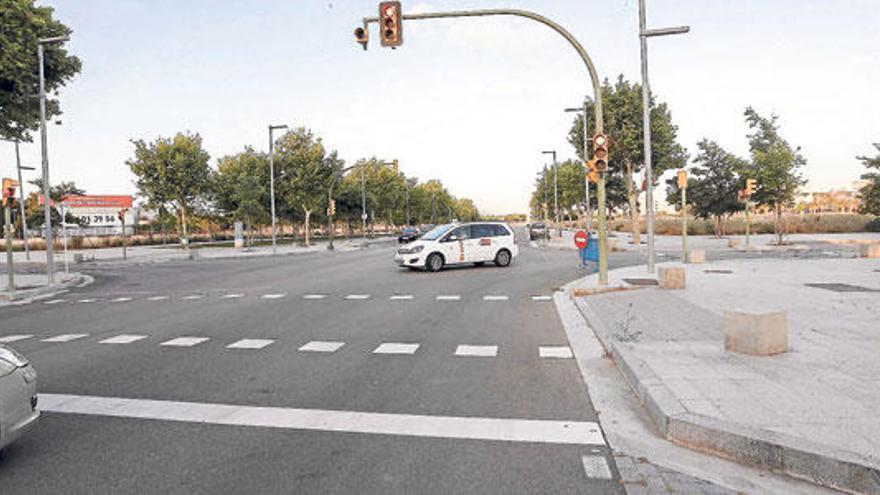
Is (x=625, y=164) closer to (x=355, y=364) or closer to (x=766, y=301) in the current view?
(x=766, y=301)

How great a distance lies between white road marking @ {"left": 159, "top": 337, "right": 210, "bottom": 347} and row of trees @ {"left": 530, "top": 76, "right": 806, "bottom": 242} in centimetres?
2837

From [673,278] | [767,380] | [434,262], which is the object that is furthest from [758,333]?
[434,262]

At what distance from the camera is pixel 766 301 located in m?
10.0

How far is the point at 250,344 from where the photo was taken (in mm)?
7996

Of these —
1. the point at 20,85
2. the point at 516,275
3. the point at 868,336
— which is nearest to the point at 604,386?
the point at 868,336

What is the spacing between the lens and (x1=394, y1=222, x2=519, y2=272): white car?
64.5 ft

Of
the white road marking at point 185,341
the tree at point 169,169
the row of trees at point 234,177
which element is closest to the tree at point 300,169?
the row of trees at point 234,177

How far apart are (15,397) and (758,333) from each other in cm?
645

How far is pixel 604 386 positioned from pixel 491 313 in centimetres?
492

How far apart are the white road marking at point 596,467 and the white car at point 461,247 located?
51.9ft

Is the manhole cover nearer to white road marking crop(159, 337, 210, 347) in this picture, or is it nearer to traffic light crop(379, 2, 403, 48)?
traffic light crop(379, 2, 403, 48)

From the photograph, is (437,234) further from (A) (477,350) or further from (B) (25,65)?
(B) (25,65)

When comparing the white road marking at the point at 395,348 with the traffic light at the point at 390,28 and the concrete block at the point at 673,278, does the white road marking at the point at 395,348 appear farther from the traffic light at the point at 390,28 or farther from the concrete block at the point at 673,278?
the concrete block at the point at 673,278

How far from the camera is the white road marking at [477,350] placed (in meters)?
7.09
